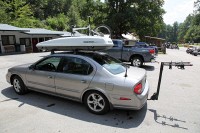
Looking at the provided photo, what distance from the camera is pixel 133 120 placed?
432 centimetres

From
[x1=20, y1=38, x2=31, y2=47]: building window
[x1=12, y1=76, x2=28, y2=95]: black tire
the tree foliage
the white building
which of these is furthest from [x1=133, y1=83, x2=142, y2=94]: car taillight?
the tree foliage

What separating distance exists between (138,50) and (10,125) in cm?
935

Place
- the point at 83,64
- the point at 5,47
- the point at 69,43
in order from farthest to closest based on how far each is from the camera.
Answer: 1. the point at 5,47
2. the point at 69,43
3. the point at 83,64

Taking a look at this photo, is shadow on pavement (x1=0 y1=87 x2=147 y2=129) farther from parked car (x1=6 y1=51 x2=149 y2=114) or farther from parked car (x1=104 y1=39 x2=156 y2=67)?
parked car (x1=104 y1=39 x2=156 y2=67)

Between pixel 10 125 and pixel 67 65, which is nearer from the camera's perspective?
pixel 10 125

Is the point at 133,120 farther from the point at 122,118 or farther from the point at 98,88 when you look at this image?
the point at 98,88

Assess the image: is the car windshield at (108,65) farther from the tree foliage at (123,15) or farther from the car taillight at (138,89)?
the tree foliage at (123,15)

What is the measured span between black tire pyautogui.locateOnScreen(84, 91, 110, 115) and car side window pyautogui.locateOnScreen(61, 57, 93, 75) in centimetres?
57

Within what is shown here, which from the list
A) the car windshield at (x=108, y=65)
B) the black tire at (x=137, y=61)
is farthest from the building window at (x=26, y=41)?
the car windshield at (x=108, y=65)

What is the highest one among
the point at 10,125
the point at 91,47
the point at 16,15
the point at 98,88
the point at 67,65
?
the point at 16,15

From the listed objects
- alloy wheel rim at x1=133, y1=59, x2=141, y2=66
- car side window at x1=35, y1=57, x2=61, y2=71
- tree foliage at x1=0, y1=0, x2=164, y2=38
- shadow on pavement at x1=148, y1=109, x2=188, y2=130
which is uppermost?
tree foliage at x1=0, y1=0, x2=164, y2=38

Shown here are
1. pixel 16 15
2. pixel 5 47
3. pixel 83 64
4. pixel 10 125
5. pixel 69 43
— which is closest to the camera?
pixel 10 125

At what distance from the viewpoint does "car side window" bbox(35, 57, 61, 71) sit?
5209 millimetres

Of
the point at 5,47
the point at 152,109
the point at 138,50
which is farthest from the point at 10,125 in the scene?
the point at 5,47
